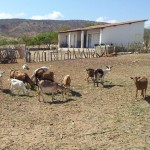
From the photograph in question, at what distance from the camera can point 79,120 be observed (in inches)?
384

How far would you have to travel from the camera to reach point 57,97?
12695mm

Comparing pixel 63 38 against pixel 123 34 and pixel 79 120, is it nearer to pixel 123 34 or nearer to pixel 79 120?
pixel 123 34

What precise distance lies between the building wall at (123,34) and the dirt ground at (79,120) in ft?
84.5

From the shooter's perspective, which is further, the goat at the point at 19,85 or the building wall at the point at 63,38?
the building wall at the point at 63,38

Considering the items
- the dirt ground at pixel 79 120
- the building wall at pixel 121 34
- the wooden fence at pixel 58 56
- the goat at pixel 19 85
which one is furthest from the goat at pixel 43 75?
the building wall at pixel 121 34

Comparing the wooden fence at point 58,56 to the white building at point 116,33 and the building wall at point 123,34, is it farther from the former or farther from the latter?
the building wall at point 123,34

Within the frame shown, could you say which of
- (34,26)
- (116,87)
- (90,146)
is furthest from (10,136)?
(34,26)

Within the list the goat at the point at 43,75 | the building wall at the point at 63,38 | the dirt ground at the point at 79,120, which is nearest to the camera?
the dirt ground at the point at 79,120

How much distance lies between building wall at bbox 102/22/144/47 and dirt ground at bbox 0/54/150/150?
84.5ft

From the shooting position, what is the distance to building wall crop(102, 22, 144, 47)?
1575 inches

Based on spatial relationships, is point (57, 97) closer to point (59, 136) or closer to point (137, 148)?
point (59, 136)

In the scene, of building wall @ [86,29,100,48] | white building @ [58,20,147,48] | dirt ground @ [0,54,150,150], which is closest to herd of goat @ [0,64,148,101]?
dirt ground @ [0,54,150,150]

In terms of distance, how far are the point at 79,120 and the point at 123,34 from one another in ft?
105

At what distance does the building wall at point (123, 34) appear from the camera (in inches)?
1575
